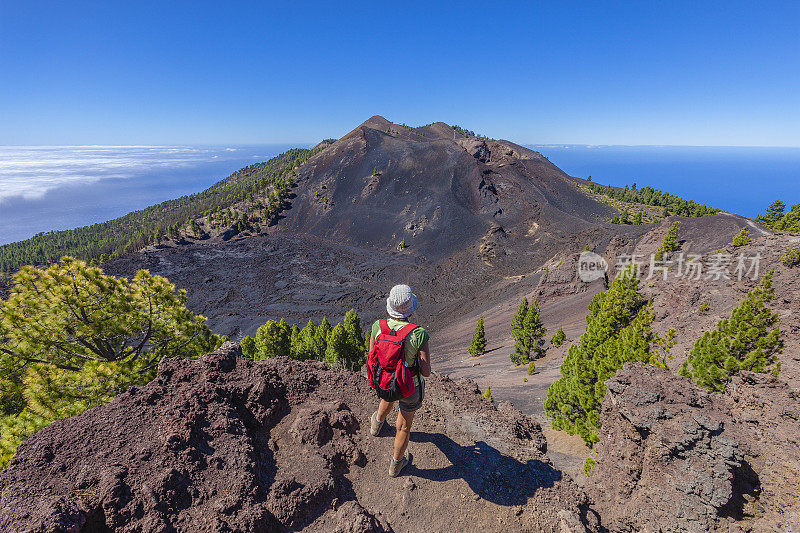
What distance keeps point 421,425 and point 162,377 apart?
14.6 ft

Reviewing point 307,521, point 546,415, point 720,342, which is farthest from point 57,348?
point 720,342

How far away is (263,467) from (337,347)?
2185 cm

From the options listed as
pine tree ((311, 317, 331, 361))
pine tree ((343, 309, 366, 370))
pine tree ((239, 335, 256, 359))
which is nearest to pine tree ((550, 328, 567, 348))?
pine tree ((343, 309, 366, 370))

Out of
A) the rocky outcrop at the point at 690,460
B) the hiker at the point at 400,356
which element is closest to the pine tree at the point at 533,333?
the rocky outcrop at the point at 690,460

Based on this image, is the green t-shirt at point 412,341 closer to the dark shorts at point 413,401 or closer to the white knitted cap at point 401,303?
the white knitted cap at point 401,303

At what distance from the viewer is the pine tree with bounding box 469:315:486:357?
29.1m

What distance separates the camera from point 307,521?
3834 millimetres

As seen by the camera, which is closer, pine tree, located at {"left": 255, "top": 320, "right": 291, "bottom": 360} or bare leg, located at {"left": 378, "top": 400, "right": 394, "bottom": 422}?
bare leg, located at {"left": 378, "top": 400, "right": 394, "bottom": 422}

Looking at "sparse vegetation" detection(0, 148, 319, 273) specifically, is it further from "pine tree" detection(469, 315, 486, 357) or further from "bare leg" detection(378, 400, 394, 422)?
"bare leg" detection(378, 400, 394, 422)

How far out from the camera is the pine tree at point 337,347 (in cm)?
2547

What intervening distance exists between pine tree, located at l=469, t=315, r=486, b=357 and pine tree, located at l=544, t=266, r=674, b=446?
1207cm

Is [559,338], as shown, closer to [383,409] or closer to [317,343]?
[317,343]

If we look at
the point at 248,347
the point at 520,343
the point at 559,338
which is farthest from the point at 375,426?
the point at 559,338

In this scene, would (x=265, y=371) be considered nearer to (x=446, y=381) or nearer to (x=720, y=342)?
(x=446, y=381)
